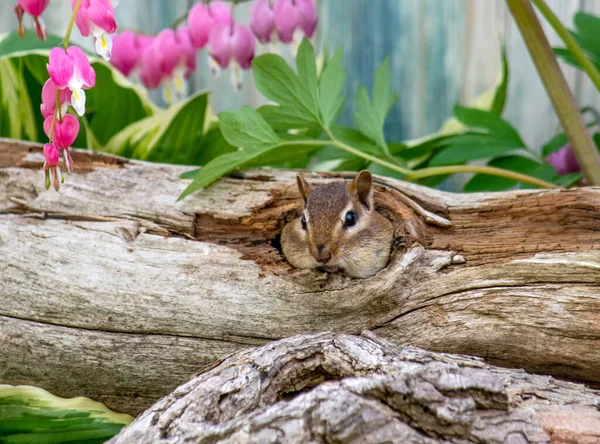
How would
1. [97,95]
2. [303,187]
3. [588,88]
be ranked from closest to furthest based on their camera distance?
[303,187] < [97,95] < [588,88]

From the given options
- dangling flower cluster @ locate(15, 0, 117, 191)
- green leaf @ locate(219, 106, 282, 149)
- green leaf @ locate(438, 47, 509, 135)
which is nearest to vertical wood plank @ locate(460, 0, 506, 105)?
green leaf @ locate(438, 47, 509, 135)

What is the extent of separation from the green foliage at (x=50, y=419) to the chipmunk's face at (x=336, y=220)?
1.83 ft

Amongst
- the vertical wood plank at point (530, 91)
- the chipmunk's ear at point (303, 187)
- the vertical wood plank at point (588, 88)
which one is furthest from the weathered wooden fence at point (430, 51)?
the chipmunk's ear at point (303, 187)

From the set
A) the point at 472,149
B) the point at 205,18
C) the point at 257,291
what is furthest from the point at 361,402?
the point at 205,18

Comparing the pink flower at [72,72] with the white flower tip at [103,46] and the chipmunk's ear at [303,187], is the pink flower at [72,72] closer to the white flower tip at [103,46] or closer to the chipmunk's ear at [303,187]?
the white flower tip at [103,46]

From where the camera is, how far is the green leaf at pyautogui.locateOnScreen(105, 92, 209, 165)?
76.9 inches

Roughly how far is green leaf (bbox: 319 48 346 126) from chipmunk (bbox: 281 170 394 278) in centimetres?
17

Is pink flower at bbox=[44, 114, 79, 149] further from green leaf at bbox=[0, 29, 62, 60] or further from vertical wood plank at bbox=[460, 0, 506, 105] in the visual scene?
vertical wood plank at bbox=[460, 0, 506, 105]

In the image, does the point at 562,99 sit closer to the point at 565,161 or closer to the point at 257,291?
the point at 565,161

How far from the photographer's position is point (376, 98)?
1703mm

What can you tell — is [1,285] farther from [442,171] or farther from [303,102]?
[442,171]

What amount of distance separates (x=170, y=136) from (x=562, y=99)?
41.4 inches

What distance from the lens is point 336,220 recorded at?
1587 mm

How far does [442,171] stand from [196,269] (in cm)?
65
